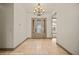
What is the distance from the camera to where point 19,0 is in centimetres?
119

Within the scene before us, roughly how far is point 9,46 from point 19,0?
173 inches

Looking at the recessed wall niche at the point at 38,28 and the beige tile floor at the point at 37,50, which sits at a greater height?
the recessed wall niche at the point at 38,28

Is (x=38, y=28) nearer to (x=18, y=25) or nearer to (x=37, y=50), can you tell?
(x=18, y=25)

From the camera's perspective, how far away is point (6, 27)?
5.38 metres

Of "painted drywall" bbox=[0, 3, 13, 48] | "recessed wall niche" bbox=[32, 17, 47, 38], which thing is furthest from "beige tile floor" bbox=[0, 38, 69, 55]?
"recessed wall niche" bbox=[32, 17, 47, 38]

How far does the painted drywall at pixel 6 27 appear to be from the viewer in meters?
5.29

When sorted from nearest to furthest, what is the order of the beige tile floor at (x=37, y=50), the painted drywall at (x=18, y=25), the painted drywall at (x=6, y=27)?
the beige tile floor at (x=37, y=50), the painted drywall at (x=6, y=27), the painted drywall at (x=18, y=25)

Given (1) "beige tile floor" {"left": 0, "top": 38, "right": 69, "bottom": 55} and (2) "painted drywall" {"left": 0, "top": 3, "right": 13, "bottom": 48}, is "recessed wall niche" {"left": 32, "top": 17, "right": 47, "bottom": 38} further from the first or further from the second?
(2) "painted drywall" {"left": 0, "top": 3, "right": 13, "bottom": 48}

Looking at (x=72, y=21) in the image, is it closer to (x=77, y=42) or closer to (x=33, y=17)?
(x=77, y=42)

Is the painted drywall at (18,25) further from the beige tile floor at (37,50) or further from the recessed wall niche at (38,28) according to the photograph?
the recessed wall niche at (38,28)

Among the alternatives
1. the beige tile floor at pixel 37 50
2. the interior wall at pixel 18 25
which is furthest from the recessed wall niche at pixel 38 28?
the interior wall at pixel 18 25

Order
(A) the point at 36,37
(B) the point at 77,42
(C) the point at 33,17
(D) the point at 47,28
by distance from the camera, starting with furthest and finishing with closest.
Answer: (C) the point at 33,17 < (D) the point at 47,28 < (A) the point at 36,37 < (B) the point at 77,42
